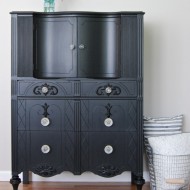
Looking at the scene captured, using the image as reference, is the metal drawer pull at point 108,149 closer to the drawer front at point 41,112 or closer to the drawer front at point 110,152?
the drawer front at point 110,152

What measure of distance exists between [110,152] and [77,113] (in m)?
0.39

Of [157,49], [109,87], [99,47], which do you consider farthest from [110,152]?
[157,49]

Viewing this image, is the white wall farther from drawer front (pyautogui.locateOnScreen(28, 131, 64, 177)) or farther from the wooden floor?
drawer front (pyautogui.locateOnScreen(28, 131, 64, 177))

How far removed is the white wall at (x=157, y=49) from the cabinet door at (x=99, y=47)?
1.40ft

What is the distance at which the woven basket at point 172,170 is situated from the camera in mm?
2518

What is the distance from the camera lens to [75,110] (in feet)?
8.04

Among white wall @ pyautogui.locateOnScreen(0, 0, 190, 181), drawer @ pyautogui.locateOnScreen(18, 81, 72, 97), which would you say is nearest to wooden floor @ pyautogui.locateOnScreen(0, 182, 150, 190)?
white wall @ pyautogui.locateOnScreen(0, 0, 190, 181)

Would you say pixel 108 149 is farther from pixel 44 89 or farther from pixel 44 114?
pixel 44 89

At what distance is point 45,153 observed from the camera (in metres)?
2.47

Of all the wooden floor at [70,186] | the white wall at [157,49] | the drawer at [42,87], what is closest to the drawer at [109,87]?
the drawer at [42,87]

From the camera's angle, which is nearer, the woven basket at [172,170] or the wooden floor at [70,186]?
the woven basket at [172,170]

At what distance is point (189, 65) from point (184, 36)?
261mm

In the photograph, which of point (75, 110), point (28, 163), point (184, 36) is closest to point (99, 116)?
point (75, 110)

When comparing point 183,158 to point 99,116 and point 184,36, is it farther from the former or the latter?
point 184,36
